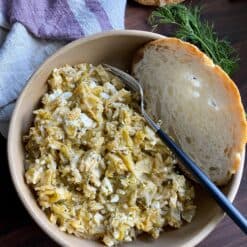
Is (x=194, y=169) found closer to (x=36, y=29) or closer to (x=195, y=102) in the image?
(x=195, y=102)

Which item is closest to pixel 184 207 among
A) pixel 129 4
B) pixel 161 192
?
pixel 161 192

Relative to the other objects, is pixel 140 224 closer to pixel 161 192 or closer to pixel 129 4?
pixel 161 192

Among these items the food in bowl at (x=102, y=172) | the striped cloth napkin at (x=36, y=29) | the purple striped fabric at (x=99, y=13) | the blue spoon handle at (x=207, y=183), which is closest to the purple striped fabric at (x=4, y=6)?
the striped cloth napkin at (x=36, y=29)

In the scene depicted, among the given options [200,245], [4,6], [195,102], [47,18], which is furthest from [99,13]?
[200,245]

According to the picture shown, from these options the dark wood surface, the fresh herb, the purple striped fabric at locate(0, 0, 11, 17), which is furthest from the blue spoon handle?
the purple striped fabric at locate(0, 0, 11, 17)

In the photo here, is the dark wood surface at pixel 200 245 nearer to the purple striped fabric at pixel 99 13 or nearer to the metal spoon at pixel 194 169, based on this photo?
the purple striped fabric at pixel 99 13

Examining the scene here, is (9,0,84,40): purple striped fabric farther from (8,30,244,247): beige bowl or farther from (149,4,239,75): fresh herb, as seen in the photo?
(149,4,239,75): fresh herb
